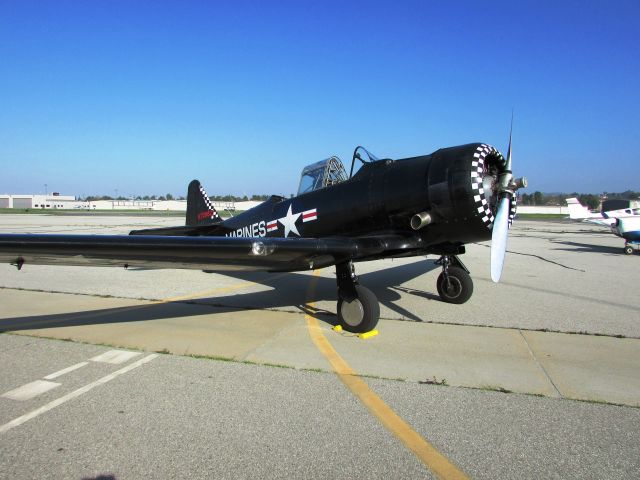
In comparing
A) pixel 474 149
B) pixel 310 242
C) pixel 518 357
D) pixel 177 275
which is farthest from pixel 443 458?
pixel 177 275

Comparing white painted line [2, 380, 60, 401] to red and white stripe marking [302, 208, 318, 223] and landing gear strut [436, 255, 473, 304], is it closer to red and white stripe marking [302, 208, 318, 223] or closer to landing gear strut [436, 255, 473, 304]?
red and white stripe marking [302, 208, 318, 223]

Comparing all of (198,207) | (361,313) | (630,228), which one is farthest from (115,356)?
(630,228)

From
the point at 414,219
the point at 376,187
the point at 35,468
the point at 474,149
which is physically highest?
the point at 474,149

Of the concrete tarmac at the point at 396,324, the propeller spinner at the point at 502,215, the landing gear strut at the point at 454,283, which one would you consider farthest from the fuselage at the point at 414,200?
the concrete tarmac at the point at 396,324

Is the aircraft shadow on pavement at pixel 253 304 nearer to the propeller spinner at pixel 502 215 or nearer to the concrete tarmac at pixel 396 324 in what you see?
the concrete tarmac at pixel 396 324

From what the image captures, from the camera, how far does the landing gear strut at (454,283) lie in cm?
688

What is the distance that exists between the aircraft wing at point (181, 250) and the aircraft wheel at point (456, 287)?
2.17 m

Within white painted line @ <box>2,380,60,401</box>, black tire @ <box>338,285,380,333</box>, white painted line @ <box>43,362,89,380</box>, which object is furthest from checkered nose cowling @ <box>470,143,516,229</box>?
white painted line @ <box>2,380,60,401</box>

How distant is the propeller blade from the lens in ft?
15.6

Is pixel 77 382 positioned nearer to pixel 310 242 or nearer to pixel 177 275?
pixel 310 242

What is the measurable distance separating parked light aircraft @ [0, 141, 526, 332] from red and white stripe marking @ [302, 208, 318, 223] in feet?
0.06

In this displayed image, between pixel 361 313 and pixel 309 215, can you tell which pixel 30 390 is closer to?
pixel 361 313

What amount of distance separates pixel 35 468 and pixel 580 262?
14.4m

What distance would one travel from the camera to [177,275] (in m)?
10.2
